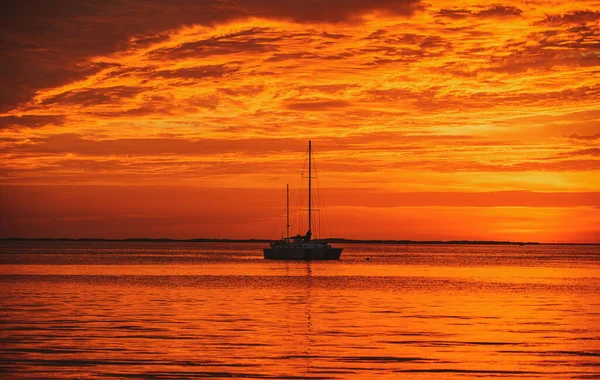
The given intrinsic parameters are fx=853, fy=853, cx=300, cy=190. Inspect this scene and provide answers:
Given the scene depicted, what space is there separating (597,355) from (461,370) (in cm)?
691

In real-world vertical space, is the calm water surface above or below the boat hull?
below

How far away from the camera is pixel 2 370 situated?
85.9ft

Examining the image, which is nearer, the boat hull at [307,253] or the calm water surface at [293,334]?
the calm water surface at [293,334]

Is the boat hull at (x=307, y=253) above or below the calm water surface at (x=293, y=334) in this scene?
above

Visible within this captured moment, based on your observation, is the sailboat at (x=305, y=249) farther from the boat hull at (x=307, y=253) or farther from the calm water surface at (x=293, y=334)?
the calm water surface at (x=293, y=334)

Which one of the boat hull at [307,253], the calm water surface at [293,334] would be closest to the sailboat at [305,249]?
the boat hull at [307,253]

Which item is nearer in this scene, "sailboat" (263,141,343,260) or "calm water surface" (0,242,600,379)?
"calm water surface" (0,242,600,379)

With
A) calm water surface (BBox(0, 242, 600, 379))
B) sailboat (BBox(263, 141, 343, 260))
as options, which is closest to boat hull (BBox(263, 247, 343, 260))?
sailboat (BBox(263, 141, 343, 260))

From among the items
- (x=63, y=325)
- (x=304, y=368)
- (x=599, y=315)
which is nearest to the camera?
(x=304, y=368)

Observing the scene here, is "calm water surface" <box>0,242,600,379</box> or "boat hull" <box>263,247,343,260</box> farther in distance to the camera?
"boat hull" <box>263,247,343,260</box>

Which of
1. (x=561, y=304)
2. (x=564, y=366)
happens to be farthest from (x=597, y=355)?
(x=561, y=304)

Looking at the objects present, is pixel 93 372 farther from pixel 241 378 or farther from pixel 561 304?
pixel 561 304

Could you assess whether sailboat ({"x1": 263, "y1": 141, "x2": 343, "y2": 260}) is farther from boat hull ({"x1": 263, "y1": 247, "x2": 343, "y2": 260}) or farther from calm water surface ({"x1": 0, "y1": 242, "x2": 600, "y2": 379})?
calm water surface ({"x1": 0, "y1": 242, "x2": 600, "y2": 379})

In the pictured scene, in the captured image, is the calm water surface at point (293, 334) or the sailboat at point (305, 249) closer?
the calm water surface at point (293, 334)
